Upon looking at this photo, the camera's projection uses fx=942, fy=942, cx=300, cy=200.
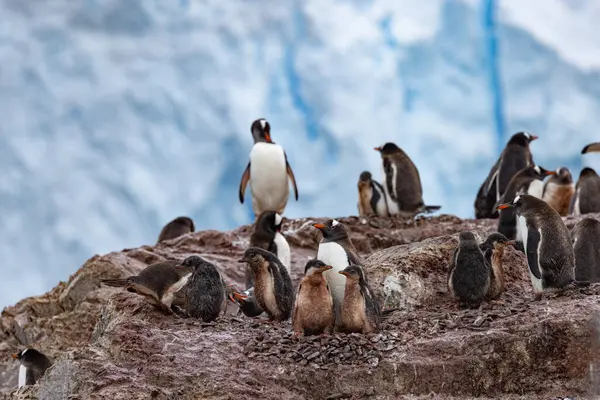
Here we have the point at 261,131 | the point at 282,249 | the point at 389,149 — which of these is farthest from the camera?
the point at 261,131

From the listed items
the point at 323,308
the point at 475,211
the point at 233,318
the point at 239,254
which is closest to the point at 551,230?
the point at 323,308

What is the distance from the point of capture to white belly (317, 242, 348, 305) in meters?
6.99

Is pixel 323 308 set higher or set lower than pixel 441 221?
lower

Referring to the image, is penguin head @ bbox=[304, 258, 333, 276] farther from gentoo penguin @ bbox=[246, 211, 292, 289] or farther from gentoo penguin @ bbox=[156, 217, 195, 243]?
gentoo penguin @ bbox=[156, 217, 195, 243]

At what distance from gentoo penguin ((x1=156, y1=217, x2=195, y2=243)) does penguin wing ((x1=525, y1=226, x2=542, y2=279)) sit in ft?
24.7

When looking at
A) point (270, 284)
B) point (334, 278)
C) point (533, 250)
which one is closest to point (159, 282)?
point (270, 284)

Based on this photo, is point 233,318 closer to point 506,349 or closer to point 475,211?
point 506,349

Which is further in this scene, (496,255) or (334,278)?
(496,255)

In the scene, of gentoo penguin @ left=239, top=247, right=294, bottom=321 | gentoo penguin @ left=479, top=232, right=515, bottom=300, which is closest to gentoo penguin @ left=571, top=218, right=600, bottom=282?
gentoo penguin @ left=479, top=232, right=515, bottom=300

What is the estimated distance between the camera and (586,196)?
13.0 meters

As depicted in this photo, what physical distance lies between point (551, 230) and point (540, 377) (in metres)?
1.59

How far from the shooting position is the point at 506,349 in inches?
239

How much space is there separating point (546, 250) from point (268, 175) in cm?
671

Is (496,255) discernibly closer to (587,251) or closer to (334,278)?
(587,251)
